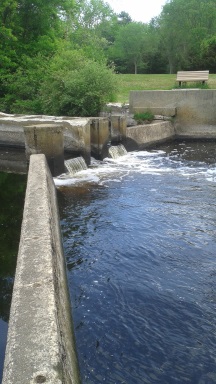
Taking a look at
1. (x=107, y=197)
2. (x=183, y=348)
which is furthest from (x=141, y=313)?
(x=107, y=197)

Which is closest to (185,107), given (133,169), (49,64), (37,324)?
(49,64)

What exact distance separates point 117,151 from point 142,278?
8.55m

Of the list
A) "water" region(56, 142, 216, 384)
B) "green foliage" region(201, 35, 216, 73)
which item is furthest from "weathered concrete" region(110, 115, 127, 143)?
"green foliage" region(201, 35, 216, 73)

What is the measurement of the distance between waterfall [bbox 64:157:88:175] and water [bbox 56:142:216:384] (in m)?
0.73

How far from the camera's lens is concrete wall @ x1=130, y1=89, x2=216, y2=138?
17.2 m

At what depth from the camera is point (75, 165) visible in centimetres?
1065

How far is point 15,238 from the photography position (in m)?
6.07

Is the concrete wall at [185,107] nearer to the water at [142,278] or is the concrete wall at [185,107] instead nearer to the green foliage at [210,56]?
the water at [142,278]

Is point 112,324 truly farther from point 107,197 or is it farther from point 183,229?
point 107,197

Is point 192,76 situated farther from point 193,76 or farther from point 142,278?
point 142,278

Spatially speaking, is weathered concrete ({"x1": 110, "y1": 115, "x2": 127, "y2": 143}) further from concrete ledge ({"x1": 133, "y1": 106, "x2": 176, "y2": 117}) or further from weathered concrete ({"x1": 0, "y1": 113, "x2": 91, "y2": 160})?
concrete ledge ({"x1": 133, "y1": 106, "x2": 176, "y2": 117})

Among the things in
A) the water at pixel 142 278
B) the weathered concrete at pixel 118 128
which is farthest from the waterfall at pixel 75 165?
the weathered concrete at pixel 118 128

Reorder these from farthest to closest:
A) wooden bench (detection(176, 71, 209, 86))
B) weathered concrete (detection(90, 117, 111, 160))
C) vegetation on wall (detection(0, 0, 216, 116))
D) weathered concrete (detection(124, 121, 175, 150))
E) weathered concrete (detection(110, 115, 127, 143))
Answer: wooden bench (detection(176, 71, 209, 86)), weathered concrete (detection(124, 121, 175, 150)), vegetation on wall (detection(0, 0, 216, 116)), weathered concrete (detection(110, 115, 127, 143)), weathered concrete (detection(90, 117, 111, 160))

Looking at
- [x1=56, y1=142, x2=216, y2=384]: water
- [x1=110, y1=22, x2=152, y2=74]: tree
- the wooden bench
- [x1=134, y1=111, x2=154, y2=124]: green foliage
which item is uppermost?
[x1=110, y1=22, x2=152, y2=74]: tree
